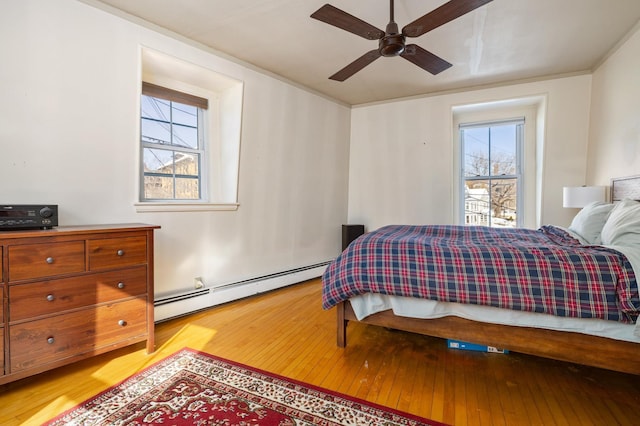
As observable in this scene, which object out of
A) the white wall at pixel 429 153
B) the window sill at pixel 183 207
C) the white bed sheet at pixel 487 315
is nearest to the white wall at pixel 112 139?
the window sill at pixel 183 207

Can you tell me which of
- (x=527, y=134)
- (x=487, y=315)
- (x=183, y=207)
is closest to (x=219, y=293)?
(x=183, y=207)

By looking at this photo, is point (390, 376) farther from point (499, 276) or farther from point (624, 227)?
point (624, 227)

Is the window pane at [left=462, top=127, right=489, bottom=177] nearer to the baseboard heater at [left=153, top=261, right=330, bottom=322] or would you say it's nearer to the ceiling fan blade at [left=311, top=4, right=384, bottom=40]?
the baseboard heater at [left=153, top=261, right=330, bottom=322]

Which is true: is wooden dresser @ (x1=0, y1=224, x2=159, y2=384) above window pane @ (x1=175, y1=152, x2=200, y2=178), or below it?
below

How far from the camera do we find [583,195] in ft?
9.52

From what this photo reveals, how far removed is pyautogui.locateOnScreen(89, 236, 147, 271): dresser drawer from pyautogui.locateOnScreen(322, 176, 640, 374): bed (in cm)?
129

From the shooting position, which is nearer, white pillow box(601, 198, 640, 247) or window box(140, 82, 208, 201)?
white pillow box(601, 198, 640, 247)

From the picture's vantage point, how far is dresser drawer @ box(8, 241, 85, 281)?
5.09 feet

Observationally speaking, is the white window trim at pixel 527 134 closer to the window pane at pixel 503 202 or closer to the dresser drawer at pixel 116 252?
the window pane at pixel 503 202

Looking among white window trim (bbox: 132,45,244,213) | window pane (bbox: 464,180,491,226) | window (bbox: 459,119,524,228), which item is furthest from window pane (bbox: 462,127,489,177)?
white window trim (bbox: 132,45,244,213)

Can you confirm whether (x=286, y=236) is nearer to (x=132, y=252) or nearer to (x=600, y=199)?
(x=132, y=252)

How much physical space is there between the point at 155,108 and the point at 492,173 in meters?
4.25

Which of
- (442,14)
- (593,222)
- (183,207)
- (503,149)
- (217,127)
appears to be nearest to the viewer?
(442,14)

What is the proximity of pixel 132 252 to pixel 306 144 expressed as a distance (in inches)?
99.0
